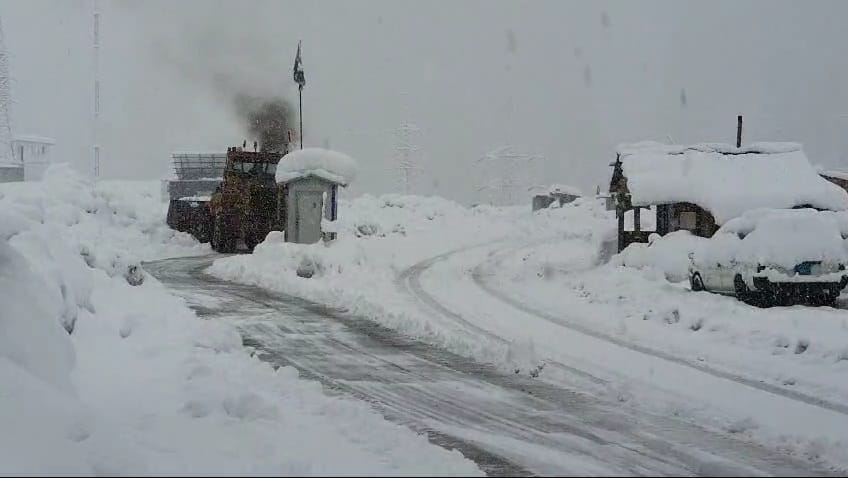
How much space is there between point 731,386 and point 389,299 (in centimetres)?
896

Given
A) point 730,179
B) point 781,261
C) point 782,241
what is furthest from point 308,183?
point 781,261

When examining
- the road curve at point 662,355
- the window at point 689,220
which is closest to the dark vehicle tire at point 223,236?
the road curve at point 662,355

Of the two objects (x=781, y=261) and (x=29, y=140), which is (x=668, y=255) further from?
(x=29, y=140)

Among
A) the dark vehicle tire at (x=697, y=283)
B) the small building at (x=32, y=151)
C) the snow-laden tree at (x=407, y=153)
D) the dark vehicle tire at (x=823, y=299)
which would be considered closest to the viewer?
the dark vehicle tire at (x=823, y=299)

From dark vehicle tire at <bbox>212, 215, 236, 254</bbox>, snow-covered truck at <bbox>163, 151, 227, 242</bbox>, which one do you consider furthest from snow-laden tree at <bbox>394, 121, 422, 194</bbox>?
dark vehicle tire at <bbox>212, 215, 236, 254</bbox>

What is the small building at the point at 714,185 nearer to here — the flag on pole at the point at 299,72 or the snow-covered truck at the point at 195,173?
the flag on pole at the point at 299,72

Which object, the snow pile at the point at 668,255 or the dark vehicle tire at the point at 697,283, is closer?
the dark vehicle tire at the point at 697,283

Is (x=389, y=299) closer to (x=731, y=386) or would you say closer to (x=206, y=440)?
(x=731, y=386)

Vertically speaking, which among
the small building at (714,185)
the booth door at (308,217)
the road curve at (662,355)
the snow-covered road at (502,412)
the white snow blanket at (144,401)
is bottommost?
the road curve at (662,355)

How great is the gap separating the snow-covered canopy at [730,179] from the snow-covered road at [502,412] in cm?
1396

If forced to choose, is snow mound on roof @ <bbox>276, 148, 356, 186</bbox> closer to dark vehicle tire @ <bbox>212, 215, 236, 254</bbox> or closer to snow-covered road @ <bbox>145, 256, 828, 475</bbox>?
dark vehicle tire @ <bbox>212, 215, 236, 254</bbox>

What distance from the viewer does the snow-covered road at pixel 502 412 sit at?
658cm

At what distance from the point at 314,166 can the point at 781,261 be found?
15.8 metres

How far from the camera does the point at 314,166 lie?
28641 mm
